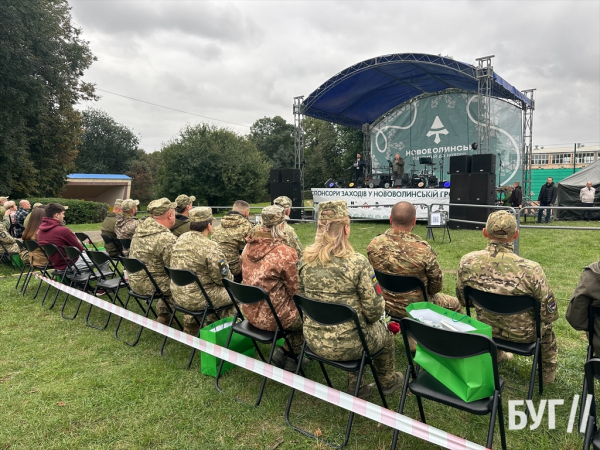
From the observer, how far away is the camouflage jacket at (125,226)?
16.9ft

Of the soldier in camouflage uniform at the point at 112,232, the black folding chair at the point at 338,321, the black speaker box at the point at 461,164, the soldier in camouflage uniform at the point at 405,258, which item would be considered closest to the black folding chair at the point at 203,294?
the black folding chair at the point at 338,321

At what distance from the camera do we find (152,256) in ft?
12.1

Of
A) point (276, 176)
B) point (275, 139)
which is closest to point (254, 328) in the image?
point (276, 176)

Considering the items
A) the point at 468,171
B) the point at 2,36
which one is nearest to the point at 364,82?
the point at 468,171

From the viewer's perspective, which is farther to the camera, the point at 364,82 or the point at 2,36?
→ the point at 364,82

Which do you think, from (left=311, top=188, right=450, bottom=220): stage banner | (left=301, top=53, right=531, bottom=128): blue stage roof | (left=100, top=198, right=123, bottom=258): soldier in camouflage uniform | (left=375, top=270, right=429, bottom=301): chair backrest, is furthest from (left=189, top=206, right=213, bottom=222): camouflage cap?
(left=301, top=53, right=531, bottom=128): blue stage roof

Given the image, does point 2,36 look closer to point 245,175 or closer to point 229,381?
point 245,175

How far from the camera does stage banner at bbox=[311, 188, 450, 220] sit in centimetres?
1212

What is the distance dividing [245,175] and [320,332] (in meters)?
24.2

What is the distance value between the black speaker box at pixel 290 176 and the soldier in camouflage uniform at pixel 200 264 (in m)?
11.2

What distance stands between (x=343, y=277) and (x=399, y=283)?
2.65 feet

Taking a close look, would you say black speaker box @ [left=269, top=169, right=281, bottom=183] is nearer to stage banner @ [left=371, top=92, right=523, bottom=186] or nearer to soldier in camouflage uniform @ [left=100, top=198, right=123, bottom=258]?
stage banner @ [left=371, top=92, right=523, bottom=186]

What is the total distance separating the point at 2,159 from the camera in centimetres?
1570

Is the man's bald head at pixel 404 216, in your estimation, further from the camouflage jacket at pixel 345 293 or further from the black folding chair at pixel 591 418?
the black folding chair at pixel 591 418
